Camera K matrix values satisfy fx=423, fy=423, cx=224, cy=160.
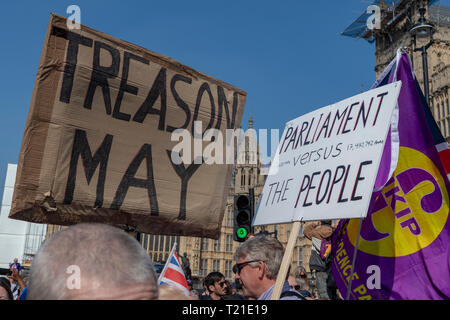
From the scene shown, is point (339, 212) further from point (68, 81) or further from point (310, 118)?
point (68, 81)

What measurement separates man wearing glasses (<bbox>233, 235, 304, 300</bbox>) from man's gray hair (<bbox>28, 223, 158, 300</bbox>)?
75.2 inches

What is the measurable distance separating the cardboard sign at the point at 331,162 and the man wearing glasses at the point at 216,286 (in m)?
2.23

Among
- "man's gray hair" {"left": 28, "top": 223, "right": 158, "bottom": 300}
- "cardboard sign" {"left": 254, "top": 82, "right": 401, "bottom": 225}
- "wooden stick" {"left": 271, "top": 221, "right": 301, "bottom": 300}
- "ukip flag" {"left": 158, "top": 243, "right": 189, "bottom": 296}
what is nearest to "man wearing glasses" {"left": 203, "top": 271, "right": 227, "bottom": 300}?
"ukip flag" {"left": 158, "top": 243, "right": 189, "bottom": 296}

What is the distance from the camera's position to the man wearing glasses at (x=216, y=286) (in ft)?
16.6

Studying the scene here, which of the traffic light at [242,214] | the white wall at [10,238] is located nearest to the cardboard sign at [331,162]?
the traffic light at [242,214]

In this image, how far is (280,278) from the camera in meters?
2.27

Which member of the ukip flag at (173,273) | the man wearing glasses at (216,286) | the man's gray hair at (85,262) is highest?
the man's gray hair at (85,262)

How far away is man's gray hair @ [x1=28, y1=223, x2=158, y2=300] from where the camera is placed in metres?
0.91

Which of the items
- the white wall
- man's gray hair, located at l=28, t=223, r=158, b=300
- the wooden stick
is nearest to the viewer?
man's gray hair, located at l=28, t=223, r=158, b=300

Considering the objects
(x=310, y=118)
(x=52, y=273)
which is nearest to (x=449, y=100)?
(x=310, y=118)

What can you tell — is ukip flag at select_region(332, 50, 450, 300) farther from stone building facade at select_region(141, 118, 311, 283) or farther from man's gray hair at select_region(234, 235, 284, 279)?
stone building facade at select_region(141, 118, 311, 283)

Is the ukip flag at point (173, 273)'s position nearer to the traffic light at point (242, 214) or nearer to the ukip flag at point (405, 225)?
the ukip flag at point (405, 225)

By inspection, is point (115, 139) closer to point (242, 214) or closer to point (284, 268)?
point (284, 268)

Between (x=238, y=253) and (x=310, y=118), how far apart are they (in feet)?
3.80
